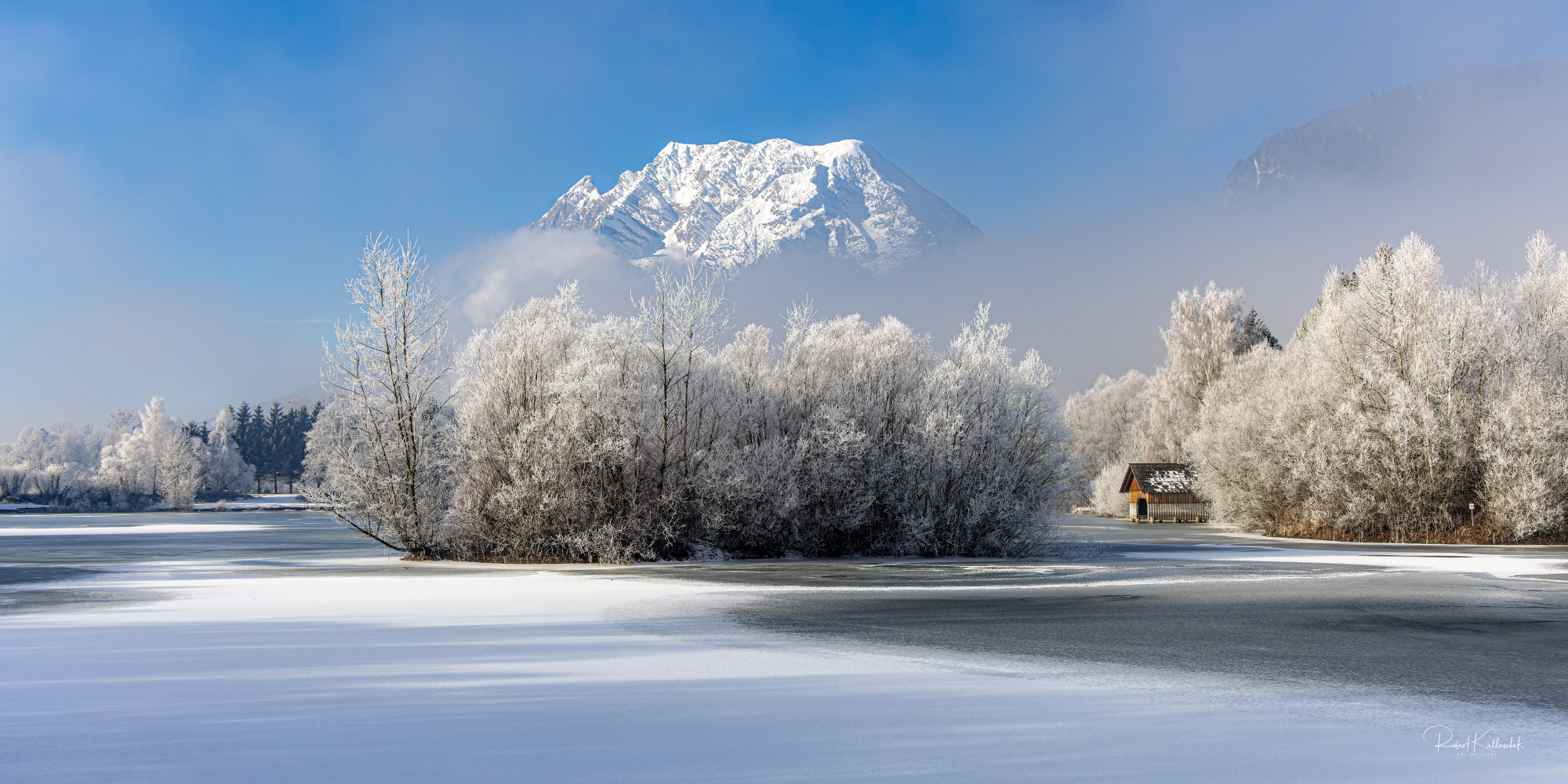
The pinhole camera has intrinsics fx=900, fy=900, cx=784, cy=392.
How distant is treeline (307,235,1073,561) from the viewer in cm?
2911

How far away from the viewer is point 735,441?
34500 millimetres

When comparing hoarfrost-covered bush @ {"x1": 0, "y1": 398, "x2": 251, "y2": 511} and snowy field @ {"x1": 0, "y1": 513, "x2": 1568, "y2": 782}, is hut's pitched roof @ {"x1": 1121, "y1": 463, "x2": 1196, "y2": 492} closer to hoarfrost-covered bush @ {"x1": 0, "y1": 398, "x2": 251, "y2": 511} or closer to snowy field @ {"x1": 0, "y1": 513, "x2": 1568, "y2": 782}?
snowy field @ {"x1": 0, "y1": 513, "x2": 1568, "y2": 782}

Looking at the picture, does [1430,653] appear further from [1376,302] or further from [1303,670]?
[1376,302]

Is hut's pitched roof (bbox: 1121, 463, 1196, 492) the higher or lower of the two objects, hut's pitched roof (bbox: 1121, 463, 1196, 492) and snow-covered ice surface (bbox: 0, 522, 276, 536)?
the higher

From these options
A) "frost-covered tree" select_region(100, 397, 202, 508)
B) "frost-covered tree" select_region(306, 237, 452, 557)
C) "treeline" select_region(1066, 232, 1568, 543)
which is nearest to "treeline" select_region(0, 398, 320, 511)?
"frost-covered tree" select_region(100, 397, 202, 508)

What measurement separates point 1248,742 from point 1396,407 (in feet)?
137

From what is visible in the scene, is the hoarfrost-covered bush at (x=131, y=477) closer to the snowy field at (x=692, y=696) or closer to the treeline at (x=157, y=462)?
the treeline at (x=157, y=462)

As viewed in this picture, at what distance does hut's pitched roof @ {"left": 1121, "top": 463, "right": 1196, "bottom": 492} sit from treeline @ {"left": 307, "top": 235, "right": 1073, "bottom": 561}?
3765 cm

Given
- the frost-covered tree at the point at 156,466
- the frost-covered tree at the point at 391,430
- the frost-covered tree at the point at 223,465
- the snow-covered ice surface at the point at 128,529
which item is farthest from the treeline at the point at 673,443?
the frost-covered tree at the point at 223,465

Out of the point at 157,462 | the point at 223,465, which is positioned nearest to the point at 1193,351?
the point at 157,462

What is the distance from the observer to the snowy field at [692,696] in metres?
6.52

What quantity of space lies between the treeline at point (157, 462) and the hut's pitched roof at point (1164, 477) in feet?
315

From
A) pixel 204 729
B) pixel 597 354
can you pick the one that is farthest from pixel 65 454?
pixel 204 729

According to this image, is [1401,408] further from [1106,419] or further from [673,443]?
[1106,419]
